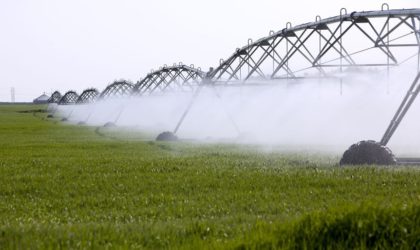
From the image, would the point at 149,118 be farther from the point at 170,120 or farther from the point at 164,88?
the point at 164,88

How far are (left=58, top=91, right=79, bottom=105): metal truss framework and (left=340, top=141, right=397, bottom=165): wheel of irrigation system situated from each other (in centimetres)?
9792

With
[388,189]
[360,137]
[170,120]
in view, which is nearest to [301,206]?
[388,189]

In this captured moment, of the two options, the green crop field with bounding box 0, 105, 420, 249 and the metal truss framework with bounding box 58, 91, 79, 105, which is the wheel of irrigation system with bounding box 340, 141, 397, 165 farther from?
the metal truss framework with bounding box 58, 91, 79, 105

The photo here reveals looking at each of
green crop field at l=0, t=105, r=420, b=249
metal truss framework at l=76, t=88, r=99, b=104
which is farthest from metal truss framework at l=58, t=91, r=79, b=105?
green crop field at l=0, t=105, r=420, b=249

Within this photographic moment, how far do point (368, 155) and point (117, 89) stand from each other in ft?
182

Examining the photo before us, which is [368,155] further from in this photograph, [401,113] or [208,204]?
[208,204]

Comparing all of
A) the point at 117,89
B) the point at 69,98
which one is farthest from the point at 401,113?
the point at 69,98

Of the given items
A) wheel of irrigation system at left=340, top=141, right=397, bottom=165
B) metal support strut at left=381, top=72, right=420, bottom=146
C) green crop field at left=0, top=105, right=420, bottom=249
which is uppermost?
metal support strut at left=381, top=72, right=420, bottom=146

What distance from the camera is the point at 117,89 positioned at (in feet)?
227

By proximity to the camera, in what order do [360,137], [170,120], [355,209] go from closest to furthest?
[355,209] → [360,137] → [170,120]

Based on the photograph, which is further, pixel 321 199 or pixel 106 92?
pixel 106 92

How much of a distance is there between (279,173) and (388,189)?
2.95 m

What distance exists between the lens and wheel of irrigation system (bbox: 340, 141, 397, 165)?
50.5ft

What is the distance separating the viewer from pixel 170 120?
53.4 meters
